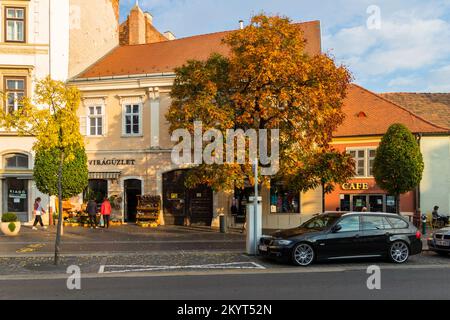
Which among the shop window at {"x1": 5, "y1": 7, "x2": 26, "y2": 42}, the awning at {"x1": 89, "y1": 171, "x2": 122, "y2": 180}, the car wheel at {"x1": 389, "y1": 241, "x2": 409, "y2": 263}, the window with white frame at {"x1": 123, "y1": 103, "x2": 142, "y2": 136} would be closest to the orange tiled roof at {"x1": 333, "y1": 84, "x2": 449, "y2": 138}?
the window with white frame at {"x1": 123, "y1": 103, "x2": 142, "y2": 136}

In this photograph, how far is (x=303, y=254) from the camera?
1200cm

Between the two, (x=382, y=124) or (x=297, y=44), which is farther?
(x=382, y=124)

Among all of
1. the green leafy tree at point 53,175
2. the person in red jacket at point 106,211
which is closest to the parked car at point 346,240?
the green leafy tree at point 53,175

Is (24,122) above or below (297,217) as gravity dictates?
above

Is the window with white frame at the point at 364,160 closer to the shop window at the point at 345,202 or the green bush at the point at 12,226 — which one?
the shop window at the point at 345,202

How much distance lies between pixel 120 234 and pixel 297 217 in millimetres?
8991

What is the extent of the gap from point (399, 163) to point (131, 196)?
1379cm

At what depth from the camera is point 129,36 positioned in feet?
105

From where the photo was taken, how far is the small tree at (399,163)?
19.6 meters

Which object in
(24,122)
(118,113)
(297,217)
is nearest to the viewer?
(24,122)

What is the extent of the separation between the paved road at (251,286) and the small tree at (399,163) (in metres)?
8.74

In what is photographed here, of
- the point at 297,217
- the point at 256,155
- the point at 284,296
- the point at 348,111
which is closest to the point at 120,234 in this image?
the point at 256,155

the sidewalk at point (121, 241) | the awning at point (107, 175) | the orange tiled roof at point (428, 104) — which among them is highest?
the orange tiled roof at point (428, 104)
